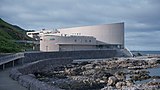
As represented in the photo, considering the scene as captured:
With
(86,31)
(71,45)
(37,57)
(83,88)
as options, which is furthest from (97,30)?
(83,88)

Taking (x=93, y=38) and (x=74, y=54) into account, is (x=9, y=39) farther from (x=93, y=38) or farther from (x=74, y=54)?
(x=74, y=54)

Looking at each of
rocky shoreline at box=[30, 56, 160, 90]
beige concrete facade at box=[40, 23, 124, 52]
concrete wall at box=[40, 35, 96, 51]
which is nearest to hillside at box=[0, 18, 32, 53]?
concrete wall at box=[40, 35, 96, 51]

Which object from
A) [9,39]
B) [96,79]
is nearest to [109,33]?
[9,39]

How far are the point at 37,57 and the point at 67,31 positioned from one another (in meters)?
45.7

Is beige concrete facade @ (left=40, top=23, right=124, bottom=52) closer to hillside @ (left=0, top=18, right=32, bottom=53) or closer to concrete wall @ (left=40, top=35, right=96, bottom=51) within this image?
concrete wall @ (left=40, top=35, right=96, bottom=51)

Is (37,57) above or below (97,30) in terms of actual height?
below

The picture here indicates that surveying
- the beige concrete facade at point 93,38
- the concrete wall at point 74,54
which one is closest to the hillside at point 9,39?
the concrete wall at point 74,54

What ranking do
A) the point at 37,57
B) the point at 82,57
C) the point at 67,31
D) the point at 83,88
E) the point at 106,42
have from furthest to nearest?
the point at 67,31 → the point at 106,42 → the point at 82,57 → the point at 37,57 → the point at 83,88

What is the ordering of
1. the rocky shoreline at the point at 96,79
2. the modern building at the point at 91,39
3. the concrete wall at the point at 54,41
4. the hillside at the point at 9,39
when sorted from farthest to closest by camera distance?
1. the modern building at the point at 91,39
2. the concrete wall at the point at 54,41
3. the hillside at the point at 9,39
4. the rocky shoreline at the point at 96,79

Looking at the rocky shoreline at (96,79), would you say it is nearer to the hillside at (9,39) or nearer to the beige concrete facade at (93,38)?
the hillside at (9,39)

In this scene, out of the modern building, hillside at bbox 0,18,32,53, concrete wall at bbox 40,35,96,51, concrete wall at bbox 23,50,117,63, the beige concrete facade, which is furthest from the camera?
the beige concrete facade

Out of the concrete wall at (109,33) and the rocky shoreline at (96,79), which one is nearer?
the rocky shoreline at (96,79)

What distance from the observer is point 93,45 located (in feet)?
264

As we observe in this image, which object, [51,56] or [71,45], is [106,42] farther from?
[51,56]
